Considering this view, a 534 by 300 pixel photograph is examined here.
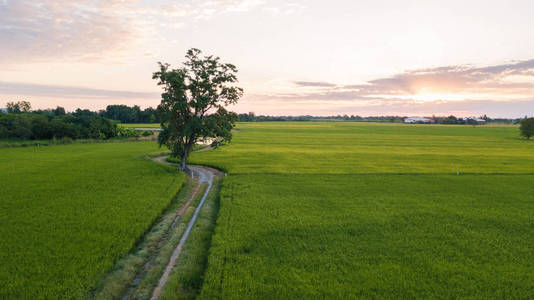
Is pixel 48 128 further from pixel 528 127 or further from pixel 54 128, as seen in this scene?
pixel 528 127

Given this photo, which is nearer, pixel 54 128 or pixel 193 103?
pixel 193 103

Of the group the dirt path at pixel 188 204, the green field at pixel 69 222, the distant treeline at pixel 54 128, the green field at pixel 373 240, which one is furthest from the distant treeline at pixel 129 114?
the green field at pixel 373 240

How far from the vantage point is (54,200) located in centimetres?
1708

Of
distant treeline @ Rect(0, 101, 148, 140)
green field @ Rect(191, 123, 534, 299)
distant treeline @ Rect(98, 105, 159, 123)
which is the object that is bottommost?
green field @ Rect(191, 123, 534, 299)

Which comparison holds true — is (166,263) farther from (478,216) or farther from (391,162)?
(391,162)

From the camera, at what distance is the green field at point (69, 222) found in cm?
880

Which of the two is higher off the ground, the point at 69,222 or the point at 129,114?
the point at 129,114

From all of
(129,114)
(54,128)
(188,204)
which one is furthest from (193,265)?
(129,114)

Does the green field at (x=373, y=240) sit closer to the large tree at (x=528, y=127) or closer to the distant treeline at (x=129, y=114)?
the large tree at (x=528, y=127)

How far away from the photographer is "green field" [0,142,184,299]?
880cm

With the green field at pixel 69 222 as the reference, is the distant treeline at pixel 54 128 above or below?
above

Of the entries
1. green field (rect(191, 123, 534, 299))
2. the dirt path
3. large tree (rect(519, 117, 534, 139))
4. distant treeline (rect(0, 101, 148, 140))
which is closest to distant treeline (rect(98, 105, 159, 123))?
distant treeline (rect(0, 101, 148, 140))

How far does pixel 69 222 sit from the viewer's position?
13.5m

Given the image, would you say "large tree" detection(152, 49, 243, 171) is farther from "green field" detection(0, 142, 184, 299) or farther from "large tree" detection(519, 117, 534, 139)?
"large tree" detection(519, 117, 534, 139)
